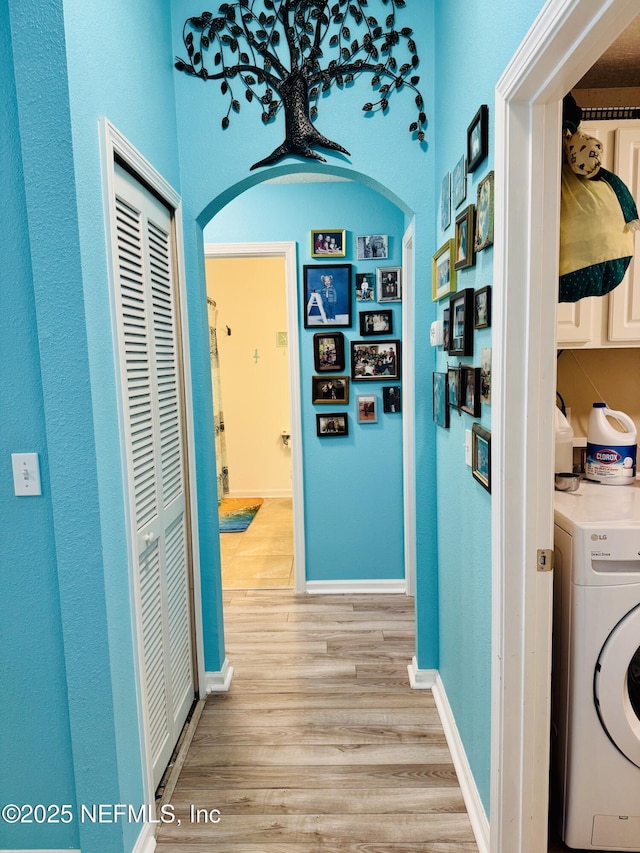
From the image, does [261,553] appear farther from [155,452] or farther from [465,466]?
[465,466]

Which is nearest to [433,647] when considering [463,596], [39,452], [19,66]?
[463,596]

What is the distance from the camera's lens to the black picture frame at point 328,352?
3.22 metres

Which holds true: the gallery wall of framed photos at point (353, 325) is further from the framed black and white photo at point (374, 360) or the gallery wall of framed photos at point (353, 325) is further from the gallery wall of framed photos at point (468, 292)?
the gallery wall of framed photos at point (468, 292)

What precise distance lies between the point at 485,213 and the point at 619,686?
4.31 feet

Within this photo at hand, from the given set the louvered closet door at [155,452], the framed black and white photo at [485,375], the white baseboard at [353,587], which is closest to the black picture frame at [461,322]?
the framed black and white photo at [485,375]

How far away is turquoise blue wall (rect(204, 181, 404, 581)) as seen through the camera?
10.4 feet

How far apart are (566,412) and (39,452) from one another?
1795 millimetres

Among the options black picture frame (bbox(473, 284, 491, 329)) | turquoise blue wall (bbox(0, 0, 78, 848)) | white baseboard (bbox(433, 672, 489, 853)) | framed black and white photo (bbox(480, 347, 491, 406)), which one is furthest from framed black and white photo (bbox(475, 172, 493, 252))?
white baseboard (bbox(433, 672, 489, 853))

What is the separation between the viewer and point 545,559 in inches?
52.2

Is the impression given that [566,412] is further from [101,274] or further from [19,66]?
[19,66]

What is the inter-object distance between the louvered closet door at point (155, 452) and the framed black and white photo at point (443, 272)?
103 cm

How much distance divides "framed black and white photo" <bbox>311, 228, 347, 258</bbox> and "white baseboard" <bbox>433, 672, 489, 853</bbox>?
90.8 inches

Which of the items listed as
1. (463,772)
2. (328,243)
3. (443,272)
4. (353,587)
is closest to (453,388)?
(443,272)

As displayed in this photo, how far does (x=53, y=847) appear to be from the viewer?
59.8 inches
